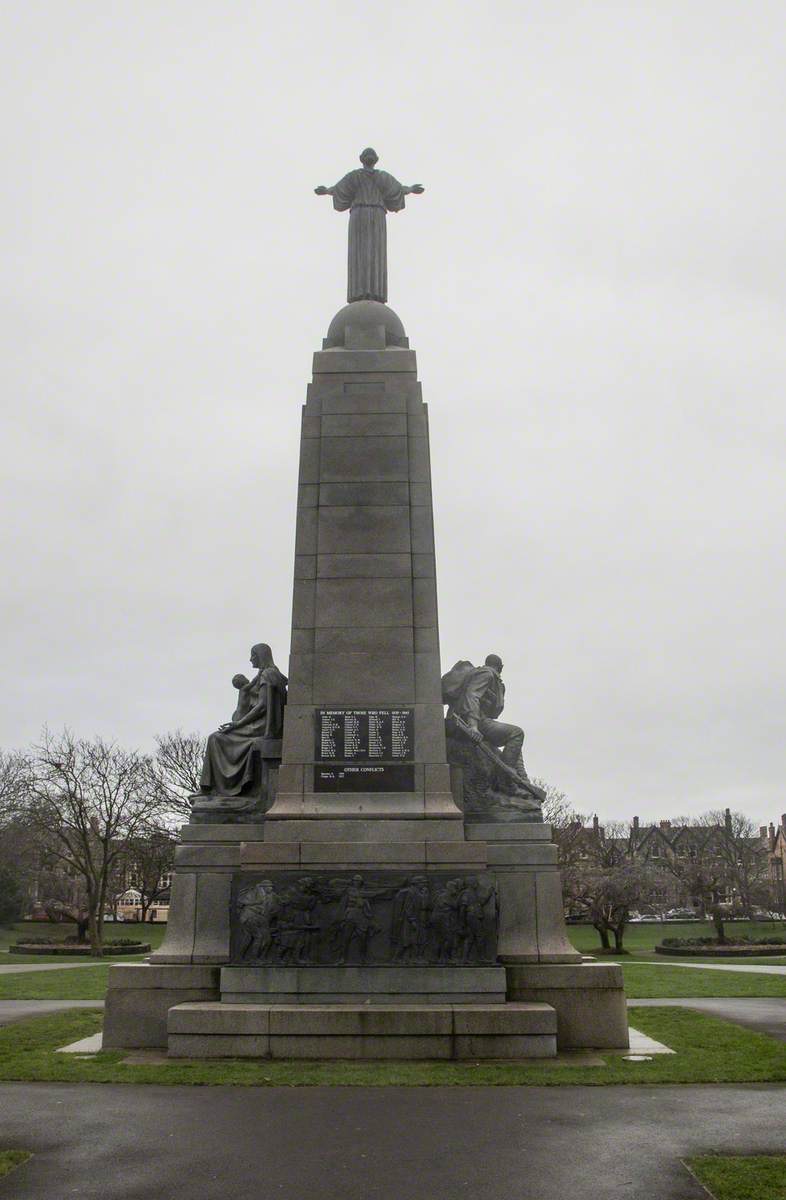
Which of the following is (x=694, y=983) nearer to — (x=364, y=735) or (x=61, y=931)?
(x=364, y=735)

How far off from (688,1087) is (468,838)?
5055mm

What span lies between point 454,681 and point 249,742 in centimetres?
339

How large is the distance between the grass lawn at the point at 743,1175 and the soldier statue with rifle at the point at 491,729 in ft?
25.7

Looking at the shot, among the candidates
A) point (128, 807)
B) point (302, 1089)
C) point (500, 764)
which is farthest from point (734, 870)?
point (302, 1089)

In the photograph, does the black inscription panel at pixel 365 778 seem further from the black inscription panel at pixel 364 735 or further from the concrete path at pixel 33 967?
the concrete path at pixel 33 967

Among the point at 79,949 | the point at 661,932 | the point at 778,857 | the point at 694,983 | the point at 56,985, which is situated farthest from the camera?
Result: the point at 778,857

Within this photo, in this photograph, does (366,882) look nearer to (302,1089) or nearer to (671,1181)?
(302,1089)

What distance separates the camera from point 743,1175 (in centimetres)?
794

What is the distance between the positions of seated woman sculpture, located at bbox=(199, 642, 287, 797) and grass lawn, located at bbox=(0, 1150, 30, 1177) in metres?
7.97

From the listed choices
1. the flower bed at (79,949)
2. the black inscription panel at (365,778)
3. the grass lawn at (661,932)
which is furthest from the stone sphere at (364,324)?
the grass lawn at (661,932)

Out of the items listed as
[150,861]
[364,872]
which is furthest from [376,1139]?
[150,861]

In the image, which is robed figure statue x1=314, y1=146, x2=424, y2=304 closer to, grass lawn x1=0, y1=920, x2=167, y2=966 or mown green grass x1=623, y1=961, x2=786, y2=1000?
mown green grass x1=623, y1=961, x2=786, y2=1000

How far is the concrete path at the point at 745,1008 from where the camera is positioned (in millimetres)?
16672

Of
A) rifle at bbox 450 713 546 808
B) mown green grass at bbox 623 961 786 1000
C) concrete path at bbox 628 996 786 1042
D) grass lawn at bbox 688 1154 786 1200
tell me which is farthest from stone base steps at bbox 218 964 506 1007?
mown green grass at bbox 623 961 786 1000
